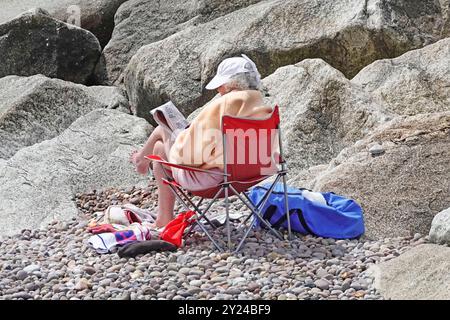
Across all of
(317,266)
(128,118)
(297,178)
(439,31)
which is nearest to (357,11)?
(439,31)

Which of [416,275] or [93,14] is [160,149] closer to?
[416,275]

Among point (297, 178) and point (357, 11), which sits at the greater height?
point (357, 11)

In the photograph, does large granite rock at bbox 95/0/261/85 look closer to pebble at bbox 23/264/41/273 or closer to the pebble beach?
the pebble beach

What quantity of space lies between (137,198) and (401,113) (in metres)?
2.50

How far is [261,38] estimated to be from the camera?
1063 cm

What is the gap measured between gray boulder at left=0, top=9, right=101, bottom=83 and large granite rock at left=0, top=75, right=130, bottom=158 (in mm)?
1952

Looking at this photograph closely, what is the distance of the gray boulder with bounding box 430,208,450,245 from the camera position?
582 cm

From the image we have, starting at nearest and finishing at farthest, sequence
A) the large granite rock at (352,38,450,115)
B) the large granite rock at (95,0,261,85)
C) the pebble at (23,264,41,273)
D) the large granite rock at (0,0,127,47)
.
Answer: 1. the pebble at (23,264,41,273)
2. the large granite rock at (352,38,450,115)
3. the large granite rock at (95,0,261,85)
4. the large granite rock at (0,0,127,47)

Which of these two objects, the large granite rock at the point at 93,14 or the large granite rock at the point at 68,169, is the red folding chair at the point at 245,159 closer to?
the large granite rock at the point at 68,169

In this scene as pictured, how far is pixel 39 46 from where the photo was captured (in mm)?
13172

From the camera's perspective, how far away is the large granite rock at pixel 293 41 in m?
10.3

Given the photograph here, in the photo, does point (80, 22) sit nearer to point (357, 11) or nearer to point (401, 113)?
point (357, 11)

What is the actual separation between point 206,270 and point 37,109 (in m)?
5.31

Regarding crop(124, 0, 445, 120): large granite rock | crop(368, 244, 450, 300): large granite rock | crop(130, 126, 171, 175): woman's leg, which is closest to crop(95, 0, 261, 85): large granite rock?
crop(124, 0, 445, 120): large granite rock
